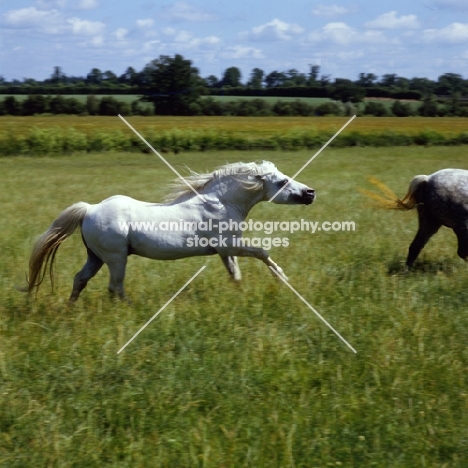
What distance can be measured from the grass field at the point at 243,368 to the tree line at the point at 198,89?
18.6 m

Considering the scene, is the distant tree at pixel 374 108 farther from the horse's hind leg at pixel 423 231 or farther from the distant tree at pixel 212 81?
the horse's hind leg at pixel 423 231

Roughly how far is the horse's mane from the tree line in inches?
730

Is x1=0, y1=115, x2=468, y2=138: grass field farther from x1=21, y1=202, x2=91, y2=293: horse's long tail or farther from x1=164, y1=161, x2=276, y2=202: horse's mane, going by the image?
x1=21, y1=202, x2=91, y2=293: horse's long tail

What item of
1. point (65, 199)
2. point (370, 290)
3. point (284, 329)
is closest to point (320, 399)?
point (284, 329)

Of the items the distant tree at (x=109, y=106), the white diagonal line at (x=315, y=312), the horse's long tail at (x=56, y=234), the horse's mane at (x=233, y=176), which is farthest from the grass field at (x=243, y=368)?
the distant tree at (x=109, y=106)

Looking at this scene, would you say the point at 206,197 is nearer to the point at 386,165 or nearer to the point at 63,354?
the point at 63,354

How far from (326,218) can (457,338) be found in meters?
7.31

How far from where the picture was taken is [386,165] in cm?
2486

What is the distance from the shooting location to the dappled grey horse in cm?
769

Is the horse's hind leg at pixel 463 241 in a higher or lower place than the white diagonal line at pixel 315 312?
higher

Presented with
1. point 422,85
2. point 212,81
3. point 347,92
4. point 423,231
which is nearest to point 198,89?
point 212,81

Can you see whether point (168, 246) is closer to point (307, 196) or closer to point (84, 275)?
point (84, 275)

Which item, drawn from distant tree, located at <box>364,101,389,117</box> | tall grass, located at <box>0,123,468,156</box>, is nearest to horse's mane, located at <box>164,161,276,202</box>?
tall grass, located at <box>0,123,468,156</box>

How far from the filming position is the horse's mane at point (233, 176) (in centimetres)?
686
